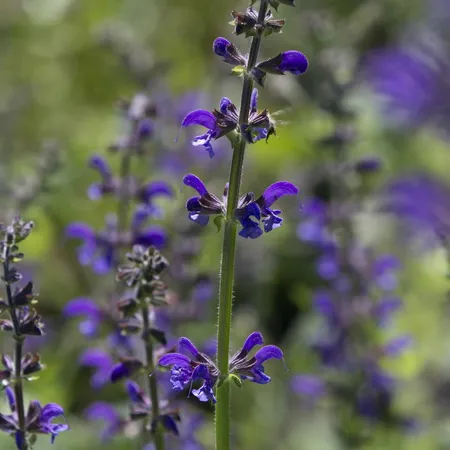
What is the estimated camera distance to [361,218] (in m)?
4.29

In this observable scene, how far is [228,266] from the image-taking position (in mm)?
1442

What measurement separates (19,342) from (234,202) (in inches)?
18.1

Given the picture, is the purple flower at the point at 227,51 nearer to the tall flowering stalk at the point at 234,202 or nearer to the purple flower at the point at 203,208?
the tall flowering stalk at the point at 234,202

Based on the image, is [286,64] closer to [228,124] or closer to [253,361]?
[228,124]

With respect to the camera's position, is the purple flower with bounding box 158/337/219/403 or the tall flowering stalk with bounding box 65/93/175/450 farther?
the tall flowering stalk with bounding box 65/93/175/450

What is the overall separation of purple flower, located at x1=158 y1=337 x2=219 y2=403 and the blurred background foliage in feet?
1.81

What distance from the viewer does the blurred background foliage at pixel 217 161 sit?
3.11 meters

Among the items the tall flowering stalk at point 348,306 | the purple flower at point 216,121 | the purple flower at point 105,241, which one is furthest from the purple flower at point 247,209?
the tall flowering stalk at point 348,306

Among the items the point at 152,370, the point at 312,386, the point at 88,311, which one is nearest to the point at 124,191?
the point at 88,311

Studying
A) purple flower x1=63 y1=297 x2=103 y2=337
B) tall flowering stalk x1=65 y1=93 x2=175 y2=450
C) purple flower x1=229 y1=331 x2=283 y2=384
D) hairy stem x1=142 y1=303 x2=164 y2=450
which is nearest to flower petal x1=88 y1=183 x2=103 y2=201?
tall flowering stalk x1=65 y1=93 x2=175 y2=450

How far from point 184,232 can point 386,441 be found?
1083mm

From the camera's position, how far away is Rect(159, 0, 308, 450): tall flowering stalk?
4.61 feet

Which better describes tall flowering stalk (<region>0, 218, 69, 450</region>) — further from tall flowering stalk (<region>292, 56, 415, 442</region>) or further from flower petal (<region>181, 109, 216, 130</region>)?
tall flowering stalk (<region>292, 56, 415, 442</region>)

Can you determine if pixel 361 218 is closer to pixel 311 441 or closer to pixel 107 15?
pixel 311 441
